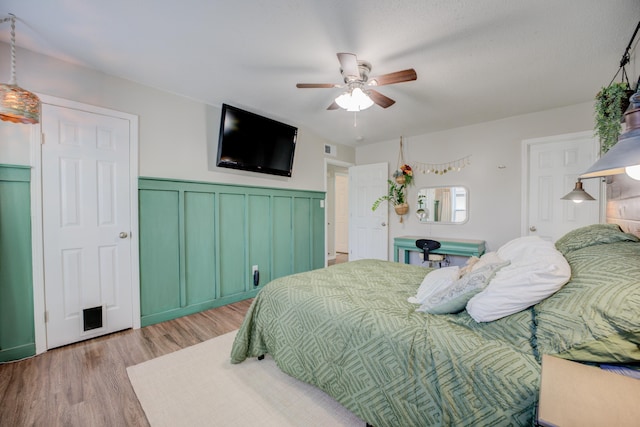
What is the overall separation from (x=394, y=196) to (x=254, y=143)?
2.57 m

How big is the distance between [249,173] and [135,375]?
7.97 feet

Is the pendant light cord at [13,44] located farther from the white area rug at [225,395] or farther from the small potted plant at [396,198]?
the small potted plant at [396,198]

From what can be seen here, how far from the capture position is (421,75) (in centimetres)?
249

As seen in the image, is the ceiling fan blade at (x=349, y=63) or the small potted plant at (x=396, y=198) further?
the small potted plant at (x=396, y=198)

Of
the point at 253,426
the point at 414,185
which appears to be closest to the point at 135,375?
the point at 253,426

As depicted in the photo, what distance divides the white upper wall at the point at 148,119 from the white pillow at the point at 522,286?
2993mm

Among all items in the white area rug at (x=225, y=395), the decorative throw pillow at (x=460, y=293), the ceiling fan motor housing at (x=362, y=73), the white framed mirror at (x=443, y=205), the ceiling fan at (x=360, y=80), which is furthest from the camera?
the white framed mirror at (x=443, y=205)

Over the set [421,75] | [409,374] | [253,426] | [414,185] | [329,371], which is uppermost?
[421,75]

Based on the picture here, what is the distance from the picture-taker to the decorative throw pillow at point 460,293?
52.4 inches

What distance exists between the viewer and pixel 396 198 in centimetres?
461

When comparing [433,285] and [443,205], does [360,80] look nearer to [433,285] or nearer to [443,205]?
[433,285]

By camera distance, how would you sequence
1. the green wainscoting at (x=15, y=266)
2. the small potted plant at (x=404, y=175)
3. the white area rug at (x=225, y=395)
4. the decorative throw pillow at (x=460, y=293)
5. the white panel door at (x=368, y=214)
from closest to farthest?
1. the decorative throw pillow at (x=460, y=293)
2. the white area rug at (x=225, y=395)
3. the green wainscoting at (x=15, y=266)
4. the small potted plant at (x=404, y=175)
5. the white panel door at (x=368, y=214)

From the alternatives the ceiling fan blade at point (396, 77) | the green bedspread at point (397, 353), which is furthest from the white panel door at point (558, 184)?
the green bedspread at point (397, 353)

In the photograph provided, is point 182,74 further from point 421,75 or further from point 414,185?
point 414,185
